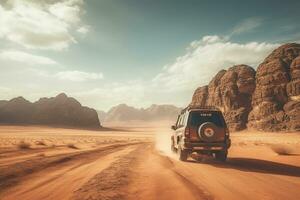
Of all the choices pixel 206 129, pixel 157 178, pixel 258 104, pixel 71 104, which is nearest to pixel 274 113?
pixel 258 104

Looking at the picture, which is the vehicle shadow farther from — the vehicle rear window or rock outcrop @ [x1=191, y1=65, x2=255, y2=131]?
rock outcrop @ [x1=191, y1=65, x2=255, y2=131]

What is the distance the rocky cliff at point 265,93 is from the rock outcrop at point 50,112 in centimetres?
6855

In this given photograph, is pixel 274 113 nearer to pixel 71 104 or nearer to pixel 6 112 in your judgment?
pixel 71 104

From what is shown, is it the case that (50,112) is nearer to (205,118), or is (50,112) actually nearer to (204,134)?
(205,118)

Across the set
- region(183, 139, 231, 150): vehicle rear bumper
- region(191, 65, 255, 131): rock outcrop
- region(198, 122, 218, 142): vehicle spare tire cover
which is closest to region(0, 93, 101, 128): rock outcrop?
region(191, 65, 255, 131): rock outcrop

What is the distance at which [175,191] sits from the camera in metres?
6.54

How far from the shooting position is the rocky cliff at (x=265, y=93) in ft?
242

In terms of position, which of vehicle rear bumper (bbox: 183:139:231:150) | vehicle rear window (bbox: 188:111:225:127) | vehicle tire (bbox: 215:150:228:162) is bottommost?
vehicle tire (bbox: 215:150:228:162)

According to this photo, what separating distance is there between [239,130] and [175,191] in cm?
8206

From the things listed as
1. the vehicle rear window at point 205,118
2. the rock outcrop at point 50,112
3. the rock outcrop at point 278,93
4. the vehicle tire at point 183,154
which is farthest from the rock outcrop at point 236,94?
the vehicle tire at point 183,154

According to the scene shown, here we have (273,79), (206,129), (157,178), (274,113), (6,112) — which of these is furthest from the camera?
(6,112)

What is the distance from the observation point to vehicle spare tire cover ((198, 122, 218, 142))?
1317 centimetres

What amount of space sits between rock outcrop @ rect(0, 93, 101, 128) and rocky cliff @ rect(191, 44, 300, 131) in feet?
225

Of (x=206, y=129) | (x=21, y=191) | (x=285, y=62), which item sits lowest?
(x=21, y=191)
